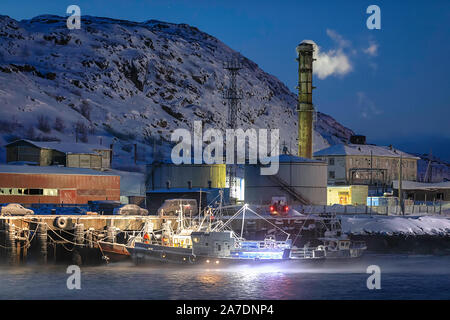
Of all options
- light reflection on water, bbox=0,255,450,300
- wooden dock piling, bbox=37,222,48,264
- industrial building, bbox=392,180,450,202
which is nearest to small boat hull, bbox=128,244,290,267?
light reflection on water, bbox=0,255,450,300

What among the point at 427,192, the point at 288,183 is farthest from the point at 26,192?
the point at 427,192

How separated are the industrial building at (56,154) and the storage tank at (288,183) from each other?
75.6 ft

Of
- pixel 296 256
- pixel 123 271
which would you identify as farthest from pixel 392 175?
pixel 123 271

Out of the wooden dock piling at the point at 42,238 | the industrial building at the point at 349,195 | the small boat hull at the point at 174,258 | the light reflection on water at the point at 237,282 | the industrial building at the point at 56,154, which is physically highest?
the industrial building at the point at 56,154

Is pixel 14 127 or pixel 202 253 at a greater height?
pixel 14 127

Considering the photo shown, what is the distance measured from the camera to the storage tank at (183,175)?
3669 inches

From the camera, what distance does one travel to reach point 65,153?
315 feet

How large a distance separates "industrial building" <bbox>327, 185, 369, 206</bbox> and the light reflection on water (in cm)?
3978

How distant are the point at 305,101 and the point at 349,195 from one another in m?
→ 15.5

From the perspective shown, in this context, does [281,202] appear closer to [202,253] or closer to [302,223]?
[302,223]

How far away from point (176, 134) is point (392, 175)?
82612 millimetres

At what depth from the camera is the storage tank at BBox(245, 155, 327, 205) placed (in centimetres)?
8462

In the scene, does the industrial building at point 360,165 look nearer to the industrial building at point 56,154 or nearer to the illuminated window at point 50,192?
the industrial building at point 56,154

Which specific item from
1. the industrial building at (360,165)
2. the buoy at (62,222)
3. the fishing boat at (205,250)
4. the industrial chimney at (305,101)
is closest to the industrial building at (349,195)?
the industrial chimney at (305,101)
